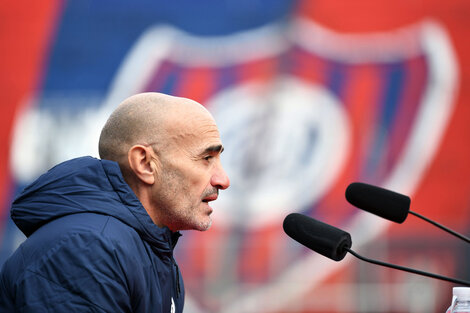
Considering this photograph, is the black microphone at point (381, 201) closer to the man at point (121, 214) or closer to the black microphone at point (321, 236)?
the black microphone at point (321, 236)

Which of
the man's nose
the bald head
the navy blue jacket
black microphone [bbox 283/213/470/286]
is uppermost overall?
the bald head

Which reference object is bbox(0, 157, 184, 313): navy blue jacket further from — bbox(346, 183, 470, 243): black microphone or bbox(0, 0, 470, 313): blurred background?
bbox(0, 0, 470, 313): blurred background

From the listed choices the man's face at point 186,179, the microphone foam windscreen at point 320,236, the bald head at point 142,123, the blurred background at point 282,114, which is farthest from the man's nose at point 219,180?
the blurred background at point 282,114

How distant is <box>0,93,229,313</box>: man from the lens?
1.49 meters

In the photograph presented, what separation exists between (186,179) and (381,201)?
0.53 m

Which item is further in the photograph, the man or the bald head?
the bald head

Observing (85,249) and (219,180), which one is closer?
(85,249)

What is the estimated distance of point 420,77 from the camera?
584cm

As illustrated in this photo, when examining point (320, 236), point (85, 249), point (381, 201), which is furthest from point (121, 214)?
point (381, 201)

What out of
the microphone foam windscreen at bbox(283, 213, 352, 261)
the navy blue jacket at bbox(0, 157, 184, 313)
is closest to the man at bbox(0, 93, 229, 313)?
the navy blue jacket at bbox(0, 157, 184, 313)

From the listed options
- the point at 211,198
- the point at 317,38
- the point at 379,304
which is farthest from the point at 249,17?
the point at 211,198

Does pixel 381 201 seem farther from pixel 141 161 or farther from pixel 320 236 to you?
pixel 141 161

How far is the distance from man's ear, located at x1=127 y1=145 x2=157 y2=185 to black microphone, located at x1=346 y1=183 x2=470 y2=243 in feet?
1.75

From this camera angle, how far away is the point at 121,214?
1666mm
